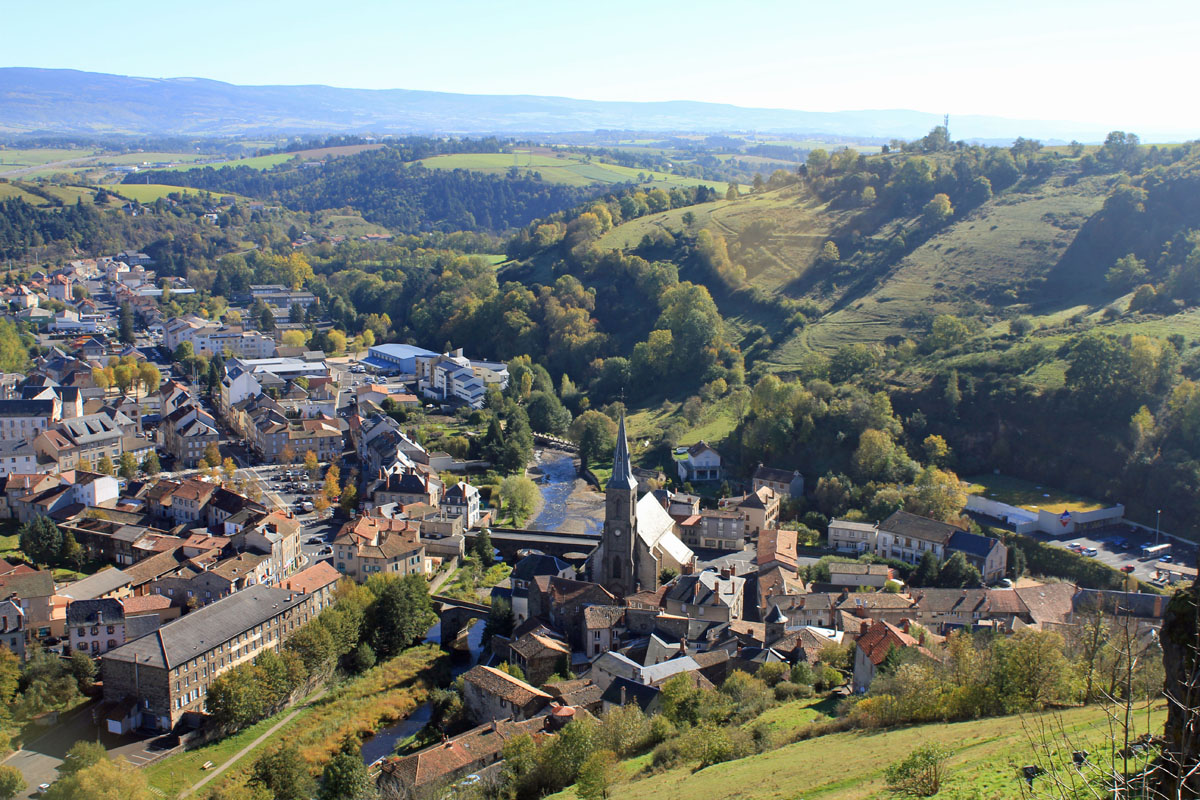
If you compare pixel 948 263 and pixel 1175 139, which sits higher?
pixel 1175 139

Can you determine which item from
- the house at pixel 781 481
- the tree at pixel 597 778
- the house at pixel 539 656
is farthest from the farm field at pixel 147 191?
the tree at pixel 597 778

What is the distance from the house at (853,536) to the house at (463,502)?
548 inches

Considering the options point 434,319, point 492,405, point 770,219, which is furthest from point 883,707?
point 434,319

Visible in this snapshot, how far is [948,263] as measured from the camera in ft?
202

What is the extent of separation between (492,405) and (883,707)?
135ft

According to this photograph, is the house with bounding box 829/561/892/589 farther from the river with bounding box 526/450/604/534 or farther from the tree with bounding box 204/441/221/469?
the tree with bounding box 204/441/221/469

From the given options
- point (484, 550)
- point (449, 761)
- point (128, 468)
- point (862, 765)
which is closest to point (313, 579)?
point (484, 550)

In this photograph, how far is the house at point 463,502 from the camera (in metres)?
37.9

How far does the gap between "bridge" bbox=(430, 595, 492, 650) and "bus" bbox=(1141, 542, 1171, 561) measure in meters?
22.1

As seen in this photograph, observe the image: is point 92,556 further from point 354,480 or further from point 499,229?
point 499,229

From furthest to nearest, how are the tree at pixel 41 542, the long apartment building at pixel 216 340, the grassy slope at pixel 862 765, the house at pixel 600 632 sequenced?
the long apartment building at pixel 216 340 → the tree at pixel 41 542 → the house at pixel 600 632 → the grassy slope at pixel 862 765

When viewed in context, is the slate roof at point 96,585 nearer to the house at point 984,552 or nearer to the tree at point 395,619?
the tree at point 395,619

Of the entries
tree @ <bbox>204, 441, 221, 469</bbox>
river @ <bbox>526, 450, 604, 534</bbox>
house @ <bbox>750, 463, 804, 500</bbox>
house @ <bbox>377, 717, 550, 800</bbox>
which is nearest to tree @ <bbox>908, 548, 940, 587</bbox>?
house @ <bbox>750, 463, 804, 500</bbox>

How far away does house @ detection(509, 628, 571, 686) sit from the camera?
84.6 ft
